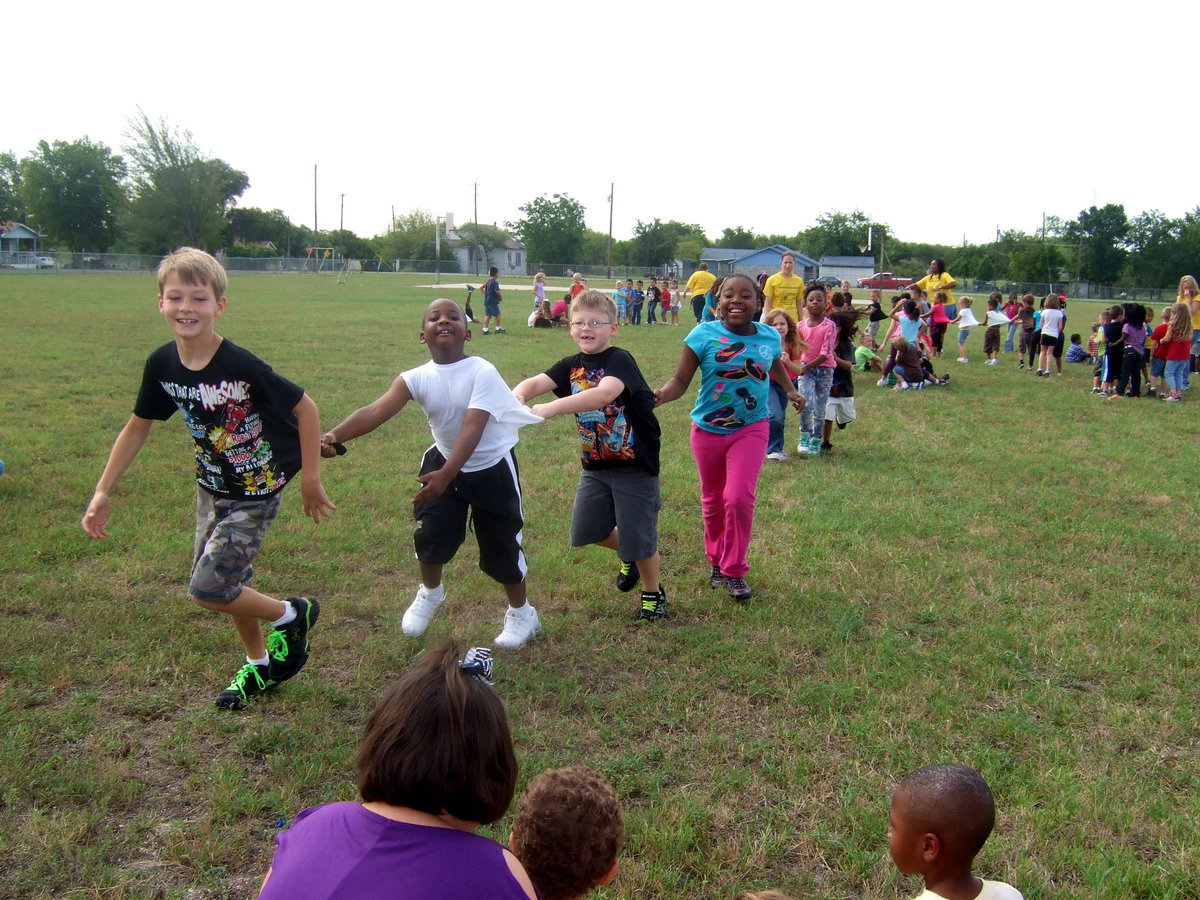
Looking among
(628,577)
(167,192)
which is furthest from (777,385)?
(167,192)

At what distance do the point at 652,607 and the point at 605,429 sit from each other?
1045mm

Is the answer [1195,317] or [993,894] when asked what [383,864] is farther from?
[1195,317]

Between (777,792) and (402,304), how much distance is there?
103 feet

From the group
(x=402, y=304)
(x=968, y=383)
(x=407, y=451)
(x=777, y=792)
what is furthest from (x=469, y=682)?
(x=402, y=304)

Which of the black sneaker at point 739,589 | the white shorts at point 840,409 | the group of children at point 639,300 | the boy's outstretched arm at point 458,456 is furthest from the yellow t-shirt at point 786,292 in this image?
the group of children at point 639,300

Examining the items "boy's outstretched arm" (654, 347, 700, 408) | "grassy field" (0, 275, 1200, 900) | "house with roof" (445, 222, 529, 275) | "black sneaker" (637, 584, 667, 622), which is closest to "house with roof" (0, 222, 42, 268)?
"house with roof" (445, 222, 529, 275)

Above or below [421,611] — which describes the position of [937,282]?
above

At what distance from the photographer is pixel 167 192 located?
78438 mm

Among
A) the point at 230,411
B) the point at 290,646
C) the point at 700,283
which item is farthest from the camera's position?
the point at 700,283

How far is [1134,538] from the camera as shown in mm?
6574

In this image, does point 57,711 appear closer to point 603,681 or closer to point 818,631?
point 603,681

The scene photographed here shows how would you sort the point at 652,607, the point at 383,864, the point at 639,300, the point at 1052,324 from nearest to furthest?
the point at 383,864
the point at 652,607
the point at 1052,324
the point at 639,300

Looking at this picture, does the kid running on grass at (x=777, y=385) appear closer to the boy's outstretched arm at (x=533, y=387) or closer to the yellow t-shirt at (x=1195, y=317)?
the boy's outstretched arm at (x=533, y=387)

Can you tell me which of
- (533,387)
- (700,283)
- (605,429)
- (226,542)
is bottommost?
(226,542)
